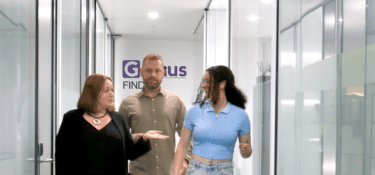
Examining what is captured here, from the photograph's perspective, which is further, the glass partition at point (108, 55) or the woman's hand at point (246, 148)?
the glass partition at point (108, 55)

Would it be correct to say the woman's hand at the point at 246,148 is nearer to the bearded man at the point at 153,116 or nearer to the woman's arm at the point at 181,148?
the woman's arm at the point at 181,148

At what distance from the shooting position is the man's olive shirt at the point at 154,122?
240 centimetres

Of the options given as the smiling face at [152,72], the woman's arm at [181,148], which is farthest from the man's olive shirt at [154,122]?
the woman's arm at [181,148]

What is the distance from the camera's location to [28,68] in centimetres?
209

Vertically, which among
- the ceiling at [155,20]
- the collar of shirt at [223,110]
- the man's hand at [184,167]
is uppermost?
the ceiling at [155,20]

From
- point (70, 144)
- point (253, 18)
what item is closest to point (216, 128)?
point (70, 144)

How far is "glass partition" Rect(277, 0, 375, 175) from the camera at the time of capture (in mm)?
1176

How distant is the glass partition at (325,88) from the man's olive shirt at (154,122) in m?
0.77

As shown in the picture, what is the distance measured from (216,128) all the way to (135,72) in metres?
7.43

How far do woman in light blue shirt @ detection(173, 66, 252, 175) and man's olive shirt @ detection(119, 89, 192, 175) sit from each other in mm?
456

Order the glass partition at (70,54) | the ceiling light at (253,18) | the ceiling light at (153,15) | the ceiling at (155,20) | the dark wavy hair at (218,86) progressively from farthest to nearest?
1. the ceiling light at (153,15)
2. the ceiling at (155,20)
3. the glass partition at (70,54)
4. the ceiling light at (253,18)
5. the dark wavy hair at (218,86)

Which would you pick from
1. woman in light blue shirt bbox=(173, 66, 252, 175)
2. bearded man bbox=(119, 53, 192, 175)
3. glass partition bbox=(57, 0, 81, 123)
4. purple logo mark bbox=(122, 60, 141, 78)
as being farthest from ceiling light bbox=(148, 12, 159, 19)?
woman in light blue shirt bbox=(173, 66, 252, 175)

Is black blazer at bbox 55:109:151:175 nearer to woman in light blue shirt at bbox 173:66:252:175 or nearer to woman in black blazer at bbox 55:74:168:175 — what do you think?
woman in black blazer at bbox 55:74:168:175

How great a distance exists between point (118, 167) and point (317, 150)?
1053mm
